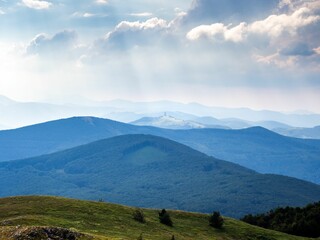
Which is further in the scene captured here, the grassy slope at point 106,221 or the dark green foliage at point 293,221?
the dark green foliage at point 293,221

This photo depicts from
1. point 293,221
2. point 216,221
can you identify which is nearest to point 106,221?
point 216,221

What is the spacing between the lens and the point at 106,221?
61.5 metres

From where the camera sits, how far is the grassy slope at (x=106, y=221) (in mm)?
53156

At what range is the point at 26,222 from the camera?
164ft

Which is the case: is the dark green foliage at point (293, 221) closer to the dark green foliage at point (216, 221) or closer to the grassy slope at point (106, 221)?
the grassy slope at point (106, 221)

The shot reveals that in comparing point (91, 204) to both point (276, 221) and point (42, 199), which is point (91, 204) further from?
point (276, 221)

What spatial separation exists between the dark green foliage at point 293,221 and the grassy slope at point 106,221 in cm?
1894

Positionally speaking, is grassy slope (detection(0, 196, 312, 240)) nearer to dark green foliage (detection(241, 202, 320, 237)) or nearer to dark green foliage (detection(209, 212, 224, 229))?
dark green foliage (detection(209, 212, 224, 229))

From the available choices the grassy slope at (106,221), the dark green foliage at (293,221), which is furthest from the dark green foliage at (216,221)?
the dark green foliage at (293,221)

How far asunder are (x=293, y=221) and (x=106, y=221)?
202 ft

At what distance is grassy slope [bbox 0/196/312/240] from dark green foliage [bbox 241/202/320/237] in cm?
1894

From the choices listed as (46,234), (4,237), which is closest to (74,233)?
(46,234)

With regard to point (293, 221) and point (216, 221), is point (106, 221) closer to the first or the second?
point (216, 221)

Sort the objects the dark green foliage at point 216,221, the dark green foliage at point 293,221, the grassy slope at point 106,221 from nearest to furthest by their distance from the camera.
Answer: the grassy slope at point 106,221
the dark green foliage at point 216,221
the dark green foliage at point 293,221
